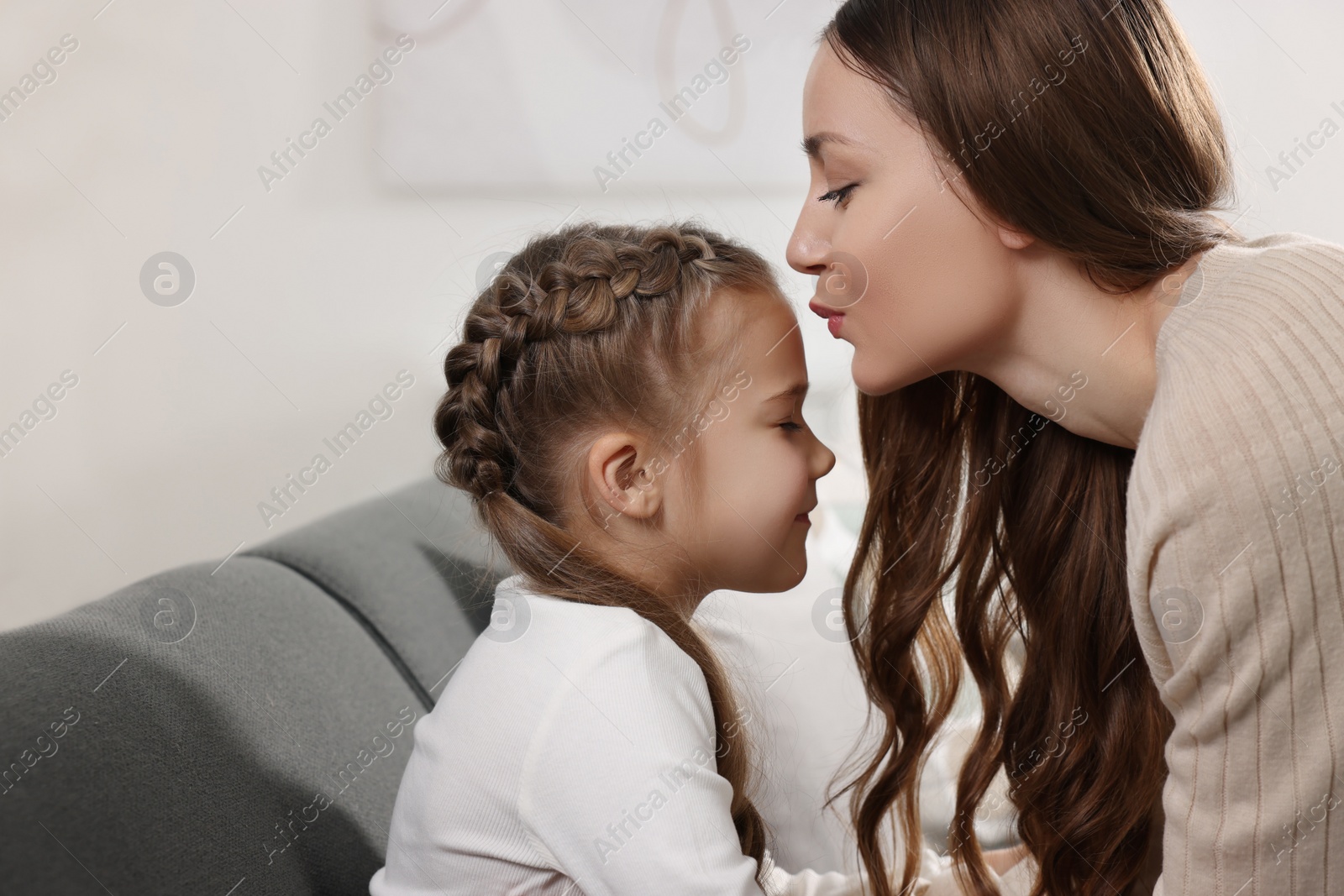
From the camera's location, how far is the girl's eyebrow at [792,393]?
1.06 metres

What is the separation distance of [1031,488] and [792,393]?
39 cm

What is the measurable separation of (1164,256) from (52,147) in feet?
5.12

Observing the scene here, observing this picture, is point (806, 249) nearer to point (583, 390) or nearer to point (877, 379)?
point (877, 379)

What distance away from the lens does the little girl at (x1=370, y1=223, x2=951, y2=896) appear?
85 cm

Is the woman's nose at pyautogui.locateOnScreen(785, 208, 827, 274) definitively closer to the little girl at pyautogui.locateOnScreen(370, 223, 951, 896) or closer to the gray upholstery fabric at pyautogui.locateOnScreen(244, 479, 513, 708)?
the little girl at pyautogui.locateOnScreen(370, 223, 951, 896)

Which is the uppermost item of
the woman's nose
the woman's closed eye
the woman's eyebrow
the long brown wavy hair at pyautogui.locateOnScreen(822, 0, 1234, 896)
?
the woman's eyebrow

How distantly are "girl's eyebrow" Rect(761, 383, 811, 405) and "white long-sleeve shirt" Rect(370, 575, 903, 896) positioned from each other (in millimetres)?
285

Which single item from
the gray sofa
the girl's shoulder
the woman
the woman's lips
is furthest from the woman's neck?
the gray sofa

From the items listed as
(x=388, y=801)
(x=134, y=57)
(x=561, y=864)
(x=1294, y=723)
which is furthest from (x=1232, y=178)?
(x=134, y=57)

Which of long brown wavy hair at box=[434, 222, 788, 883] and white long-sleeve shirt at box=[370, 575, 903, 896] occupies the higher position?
long brown wavy hair at box=[434, 222, 788, 883]

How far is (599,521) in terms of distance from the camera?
1034 mm

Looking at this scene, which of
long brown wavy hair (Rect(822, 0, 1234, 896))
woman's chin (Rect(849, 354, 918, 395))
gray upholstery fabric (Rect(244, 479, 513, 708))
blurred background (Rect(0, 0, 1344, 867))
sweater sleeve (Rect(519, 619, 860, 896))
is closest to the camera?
sweater sleeve (Rect(519, 619, 860, 896))

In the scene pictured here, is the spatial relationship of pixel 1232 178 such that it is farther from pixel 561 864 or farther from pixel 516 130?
pixel 516 130

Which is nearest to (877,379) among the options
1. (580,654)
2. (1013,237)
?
(1013,237)
